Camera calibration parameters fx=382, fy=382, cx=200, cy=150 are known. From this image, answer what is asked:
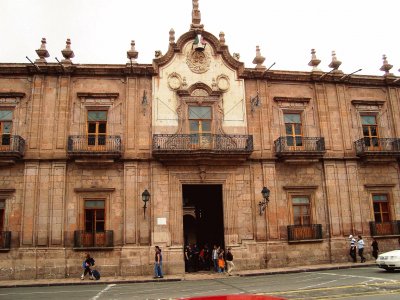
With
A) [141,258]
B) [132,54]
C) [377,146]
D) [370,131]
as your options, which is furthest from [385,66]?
[141,258]

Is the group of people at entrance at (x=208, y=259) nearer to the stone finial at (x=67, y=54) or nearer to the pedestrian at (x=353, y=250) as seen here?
the pedestrian at (x=353, y=250)

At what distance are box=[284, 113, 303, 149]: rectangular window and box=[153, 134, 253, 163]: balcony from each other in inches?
104

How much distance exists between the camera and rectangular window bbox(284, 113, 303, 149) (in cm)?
2043

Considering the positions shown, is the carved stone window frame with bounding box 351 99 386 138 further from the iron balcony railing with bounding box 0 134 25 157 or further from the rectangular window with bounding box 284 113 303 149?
the iron balcony railing with bounding box 0 134 25 157

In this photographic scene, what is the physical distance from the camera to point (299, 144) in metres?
20.5

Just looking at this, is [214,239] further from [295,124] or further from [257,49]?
[257,49]

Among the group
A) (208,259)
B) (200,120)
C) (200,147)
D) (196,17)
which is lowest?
(208,259)

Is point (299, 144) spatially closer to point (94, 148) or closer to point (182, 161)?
point (182, 161)

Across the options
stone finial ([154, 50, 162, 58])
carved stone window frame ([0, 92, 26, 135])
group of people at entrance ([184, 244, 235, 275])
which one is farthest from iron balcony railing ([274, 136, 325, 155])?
carved stone window frame ([0, 92, 26, 135])

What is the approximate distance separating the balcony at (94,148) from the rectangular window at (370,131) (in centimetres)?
1351

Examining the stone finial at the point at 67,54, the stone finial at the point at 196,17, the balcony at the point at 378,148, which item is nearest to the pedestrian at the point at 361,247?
A: the balcony at the point at 378,148

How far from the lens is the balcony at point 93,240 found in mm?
17672

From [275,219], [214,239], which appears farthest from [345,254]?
[214,239]

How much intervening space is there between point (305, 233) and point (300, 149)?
14.3ft
